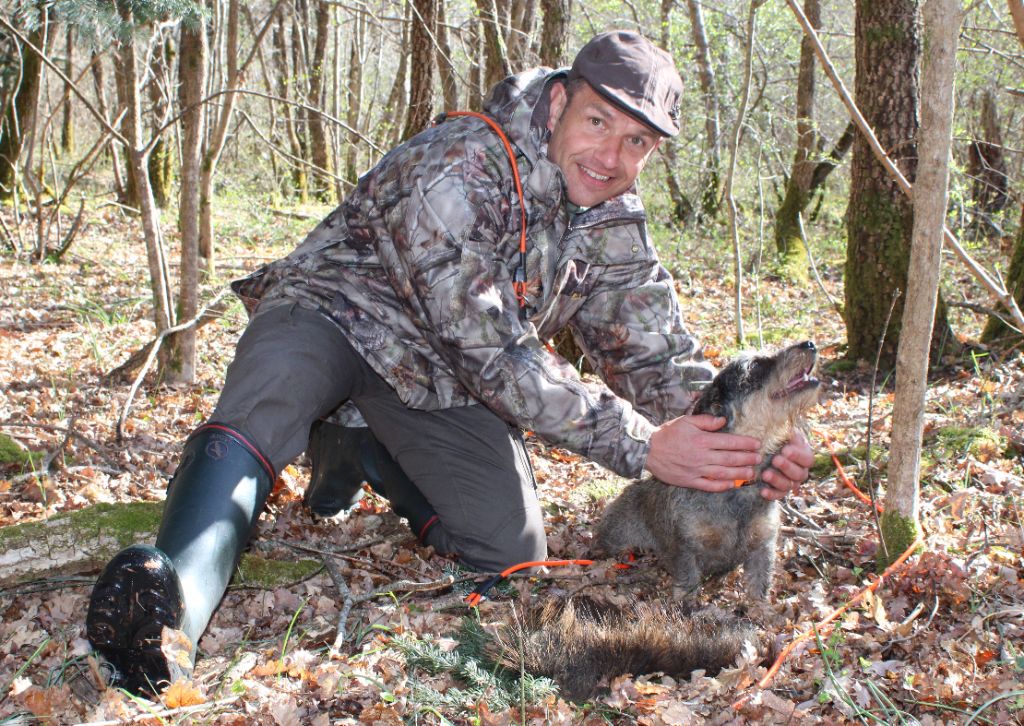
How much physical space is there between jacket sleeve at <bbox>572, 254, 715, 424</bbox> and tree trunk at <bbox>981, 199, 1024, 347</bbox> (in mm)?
3308

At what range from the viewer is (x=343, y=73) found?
26047 millimetres

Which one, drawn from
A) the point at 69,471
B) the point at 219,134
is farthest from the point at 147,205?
the point at 69,471

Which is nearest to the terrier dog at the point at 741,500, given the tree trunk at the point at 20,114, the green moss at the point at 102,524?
the green moss at the point at 102,524

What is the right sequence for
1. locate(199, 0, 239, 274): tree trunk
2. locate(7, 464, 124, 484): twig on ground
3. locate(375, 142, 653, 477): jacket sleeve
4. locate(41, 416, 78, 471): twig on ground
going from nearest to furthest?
locate(375, 142, 653, 477): jacket sleeve, locate(7, 464, 124, 484): twig on ground, locate(41, 416, 78, 471): twig on ground, locate(199, 0, 239, 274): tree trunk

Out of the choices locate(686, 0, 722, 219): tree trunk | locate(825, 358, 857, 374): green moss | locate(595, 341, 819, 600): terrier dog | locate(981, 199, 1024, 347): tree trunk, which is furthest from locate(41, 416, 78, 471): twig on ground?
locate(686, 0, 722, 219): tree trunk

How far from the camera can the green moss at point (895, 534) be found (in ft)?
13.2

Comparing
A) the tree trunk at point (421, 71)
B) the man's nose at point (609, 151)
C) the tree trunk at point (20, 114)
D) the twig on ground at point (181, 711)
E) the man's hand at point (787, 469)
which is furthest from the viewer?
the tree trunk at point (20, 114)

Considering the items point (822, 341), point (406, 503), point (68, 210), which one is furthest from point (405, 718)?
point (68, 210)

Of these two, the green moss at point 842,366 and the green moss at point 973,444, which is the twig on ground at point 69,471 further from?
the green moss at point 842,366

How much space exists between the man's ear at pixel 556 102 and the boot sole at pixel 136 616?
2800 millimetres

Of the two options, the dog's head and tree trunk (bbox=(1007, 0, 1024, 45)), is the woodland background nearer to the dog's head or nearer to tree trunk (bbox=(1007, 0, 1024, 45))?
tree trunk (bbox=(1007, 0, 1024, 45))

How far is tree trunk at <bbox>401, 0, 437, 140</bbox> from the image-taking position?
9805mm

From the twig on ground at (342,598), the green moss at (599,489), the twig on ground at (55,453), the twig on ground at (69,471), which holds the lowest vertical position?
the green moss at (599,489)

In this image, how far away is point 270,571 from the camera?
14.8 ft
